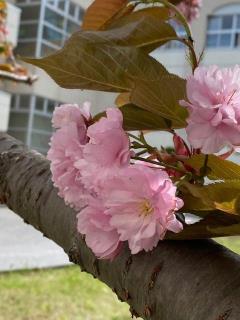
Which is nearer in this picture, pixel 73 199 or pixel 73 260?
pixel 73 199

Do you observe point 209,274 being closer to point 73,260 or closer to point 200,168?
point 200,168

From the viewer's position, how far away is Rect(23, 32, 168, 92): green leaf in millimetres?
370

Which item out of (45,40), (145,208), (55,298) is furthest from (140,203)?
(45,40)

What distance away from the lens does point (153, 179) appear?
12.6 inches

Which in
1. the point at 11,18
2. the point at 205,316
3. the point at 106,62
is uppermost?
the point at 106,62

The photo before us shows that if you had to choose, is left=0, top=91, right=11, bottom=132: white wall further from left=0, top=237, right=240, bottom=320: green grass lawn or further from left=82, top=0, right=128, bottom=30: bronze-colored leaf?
left=82, top=0, right=128, bottom=30: bronze-colored leaf

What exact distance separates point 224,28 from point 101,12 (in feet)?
24.0

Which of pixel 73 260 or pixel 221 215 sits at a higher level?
pixel 221 215

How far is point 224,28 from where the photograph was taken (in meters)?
7.48

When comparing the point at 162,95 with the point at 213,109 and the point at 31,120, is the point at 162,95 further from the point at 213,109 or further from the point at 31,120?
the point at 31,120

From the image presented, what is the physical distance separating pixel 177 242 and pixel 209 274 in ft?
0.15

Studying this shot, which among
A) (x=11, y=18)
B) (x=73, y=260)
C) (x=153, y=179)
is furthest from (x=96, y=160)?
(x=11, y=18)

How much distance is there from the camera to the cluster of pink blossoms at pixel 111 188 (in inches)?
12.5

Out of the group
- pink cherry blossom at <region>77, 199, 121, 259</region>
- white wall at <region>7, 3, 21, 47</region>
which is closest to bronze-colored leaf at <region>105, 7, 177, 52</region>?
pink cherry blossom at <region>77, 199, 121, 259</region>
